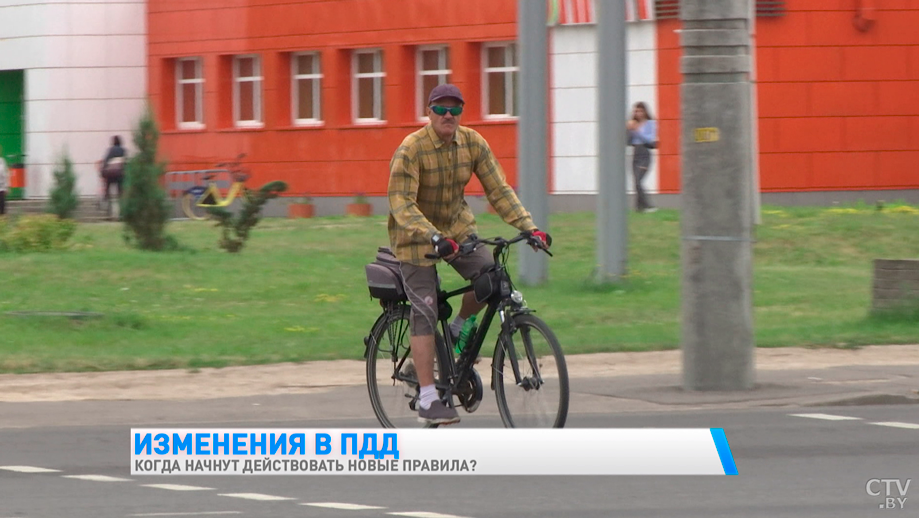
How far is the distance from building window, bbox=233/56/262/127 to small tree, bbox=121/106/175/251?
751 inches

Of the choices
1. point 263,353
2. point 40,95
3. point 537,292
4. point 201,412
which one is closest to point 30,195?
point 40,95

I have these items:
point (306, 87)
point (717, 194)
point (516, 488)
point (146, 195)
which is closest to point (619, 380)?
point (717, 194)

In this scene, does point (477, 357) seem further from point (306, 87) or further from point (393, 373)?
point (306, 87)

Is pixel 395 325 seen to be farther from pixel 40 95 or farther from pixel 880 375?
pixel 40 95

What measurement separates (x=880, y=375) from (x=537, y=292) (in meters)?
6.47

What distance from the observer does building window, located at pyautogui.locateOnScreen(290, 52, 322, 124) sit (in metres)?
39.2

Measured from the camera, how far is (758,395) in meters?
10.9

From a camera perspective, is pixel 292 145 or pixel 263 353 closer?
pixel 263 353

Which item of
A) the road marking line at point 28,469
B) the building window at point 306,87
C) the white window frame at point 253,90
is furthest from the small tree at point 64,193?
the road marking line at point 28,469

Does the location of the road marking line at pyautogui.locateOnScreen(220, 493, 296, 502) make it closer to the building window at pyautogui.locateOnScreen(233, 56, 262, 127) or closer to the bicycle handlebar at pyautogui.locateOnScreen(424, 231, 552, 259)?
the bicycle handlebar at pyautogui.locateOnScreen(424, 231, 552, 259)

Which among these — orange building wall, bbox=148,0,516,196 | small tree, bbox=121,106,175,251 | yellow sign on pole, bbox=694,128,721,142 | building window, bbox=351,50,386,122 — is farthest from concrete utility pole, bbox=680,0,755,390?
building window, bbox=351,50,386,122

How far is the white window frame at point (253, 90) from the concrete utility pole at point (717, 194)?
29250 mm

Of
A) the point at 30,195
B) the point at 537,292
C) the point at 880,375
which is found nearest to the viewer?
the point at 880,375

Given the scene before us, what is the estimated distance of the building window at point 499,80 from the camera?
3572 cm
